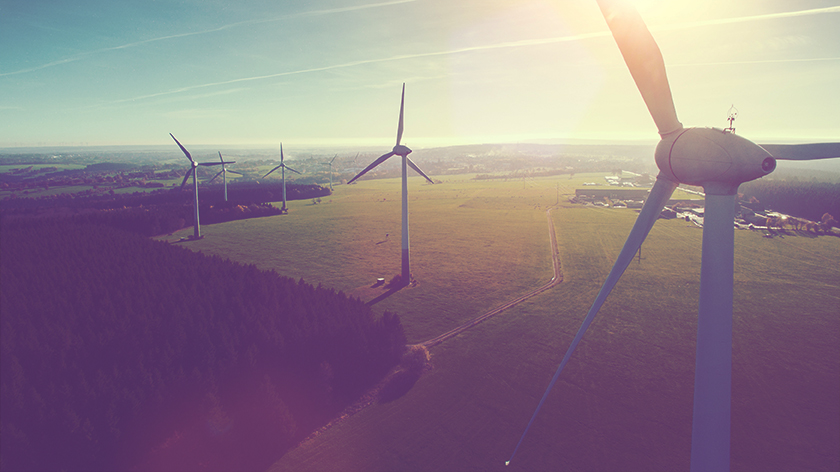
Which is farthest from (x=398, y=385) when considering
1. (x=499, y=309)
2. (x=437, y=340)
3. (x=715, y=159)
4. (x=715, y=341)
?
(x=715, y=159)

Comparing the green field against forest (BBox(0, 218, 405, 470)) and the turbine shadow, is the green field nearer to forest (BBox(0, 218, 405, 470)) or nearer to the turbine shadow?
the turbine shadow

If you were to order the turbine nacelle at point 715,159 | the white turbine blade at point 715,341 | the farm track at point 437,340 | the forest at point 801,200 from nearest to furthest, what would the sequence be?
1. the turbine nacelle at point 715,159
2. the white turbine blade at point 715,341
3. the farm track at point 437,340
4. the forest at point 801,200

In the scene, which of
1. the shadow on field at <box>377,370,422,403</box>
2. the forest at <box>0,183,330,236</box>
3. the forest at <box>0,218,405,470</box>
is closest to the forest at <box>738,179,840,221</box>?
the shadow on field at <box>377,370,422,403</box>

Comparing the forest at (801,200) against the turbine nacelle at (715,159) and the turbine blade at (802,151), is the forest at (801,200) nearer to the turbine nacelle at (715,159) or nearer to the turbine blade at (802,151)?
the turbine blade at (802,151)

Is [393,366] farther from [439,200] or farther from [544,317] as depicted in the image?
[439,200]

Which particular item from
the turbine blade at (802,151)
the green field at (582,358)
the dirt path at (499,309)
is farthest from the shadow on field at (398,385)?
the turbine blade at (802,151)
